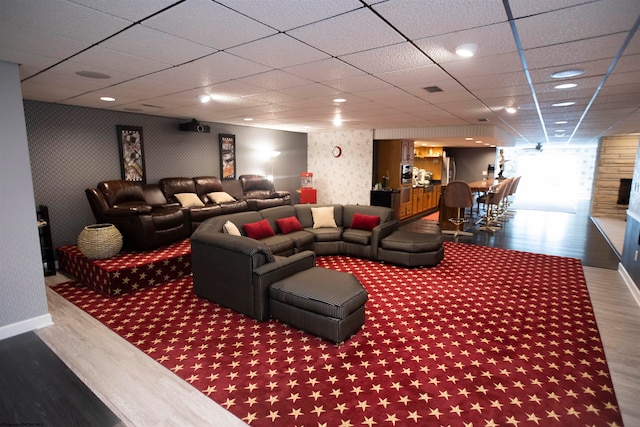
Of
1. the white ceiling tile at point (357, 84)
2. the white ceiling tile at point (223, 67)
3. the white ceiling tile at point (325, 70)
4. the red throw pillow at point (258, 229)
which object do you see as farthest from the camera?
the red throw pillow at point (258, 229)

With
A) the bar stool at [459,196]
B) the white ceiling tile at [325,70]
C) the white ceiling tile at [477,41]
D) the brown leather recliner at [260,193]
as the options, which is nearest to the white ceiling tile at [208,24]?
the white ceiling tile at [325,70]

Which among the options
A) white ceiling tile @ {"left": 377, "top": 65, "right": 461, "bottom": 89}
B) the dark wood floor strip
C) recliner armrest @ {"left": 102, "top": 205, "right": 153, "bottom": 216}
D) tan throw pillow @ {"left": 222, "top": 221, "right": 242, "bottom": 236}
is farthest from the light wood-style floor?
white ceiling tile @ {"left": 377, "top": 65, "right": 461, "bottom": 89}

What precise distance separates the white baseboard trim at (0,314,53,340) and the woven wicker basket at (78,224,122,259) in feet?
3.96

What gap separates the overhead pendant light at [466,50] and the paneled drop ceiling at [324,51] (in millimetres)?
48

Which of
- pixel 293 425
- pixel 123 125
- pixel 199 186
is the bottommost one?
pixel 293 425

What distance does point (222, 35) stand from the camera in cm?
222

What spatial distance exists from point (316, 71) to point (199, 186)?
457 centimetres

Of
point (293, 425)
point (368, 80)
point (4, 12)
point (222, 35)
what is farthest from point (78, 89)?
point (293, 425)

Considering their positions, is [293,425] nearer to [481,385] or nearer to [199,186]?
[481,385]

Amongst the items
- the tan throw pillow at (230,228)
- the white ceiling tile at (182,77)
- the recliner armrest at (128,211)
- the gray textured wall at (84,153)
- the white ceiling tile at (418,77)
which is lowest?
the tan throw pillow at (230,228)

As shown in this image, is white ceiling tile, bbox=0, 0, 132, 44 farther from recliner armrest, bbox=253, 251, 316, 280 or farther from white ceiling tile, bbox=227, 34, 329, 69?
recliner armrest, bbox=253, 251, 316, 280

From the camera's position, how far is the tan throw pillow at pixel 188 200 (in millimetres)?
6320

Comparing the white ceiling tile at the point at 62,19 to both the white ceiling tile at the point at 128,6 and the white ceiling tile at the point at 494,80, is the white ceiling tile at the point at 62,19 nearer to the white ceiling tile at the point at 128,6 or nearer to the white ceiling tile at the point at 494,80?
the white ceiling tile at the point at 128,6

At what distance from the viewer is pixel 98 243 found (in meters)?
4.42
